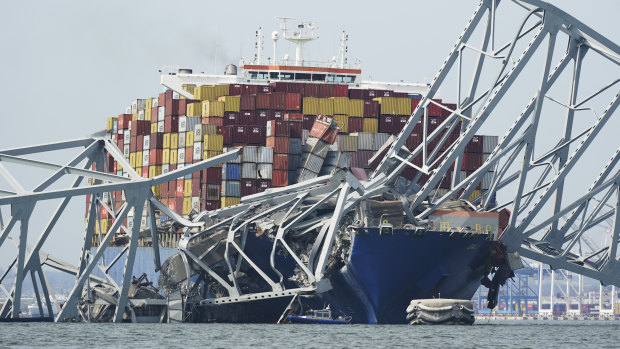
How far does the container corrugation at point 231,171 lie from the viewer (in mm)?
78000

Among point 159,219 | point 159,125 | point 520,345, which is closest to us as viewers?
point 520,345

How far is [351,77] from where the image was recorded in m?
95.6

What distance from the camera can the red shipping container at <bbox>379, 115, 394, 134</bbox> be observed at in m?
81.2

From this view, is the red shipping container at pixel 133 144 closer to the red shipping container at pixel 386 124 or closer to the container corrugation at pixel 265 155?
the container corrugation at pixel 265 155

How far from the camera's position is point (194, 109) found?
86062mm

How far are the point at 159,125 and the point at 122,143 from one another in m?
7.37

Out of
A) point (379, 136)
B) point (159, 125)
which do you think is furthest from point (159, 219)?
point (379, 136)

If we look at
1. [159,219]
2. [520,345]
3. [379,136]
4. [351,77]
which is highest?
[351,77]

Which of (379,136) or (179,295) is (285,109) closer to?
(379,136)

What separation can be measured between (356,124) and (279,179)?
7686 millimetres

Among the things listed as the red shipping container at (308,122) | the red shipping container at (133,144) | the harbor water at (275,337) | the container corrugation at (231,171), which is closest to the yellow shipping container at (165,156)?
the red shipping container at (133,144)

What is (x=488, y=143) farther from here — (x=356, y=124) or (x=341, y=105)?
(x=341, y=105)

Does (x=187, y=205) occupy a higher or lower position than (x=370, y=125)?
lower

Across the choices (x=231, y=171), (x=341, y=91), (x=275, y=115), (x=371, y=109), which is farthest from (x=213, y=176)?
(x=341, y=91)
